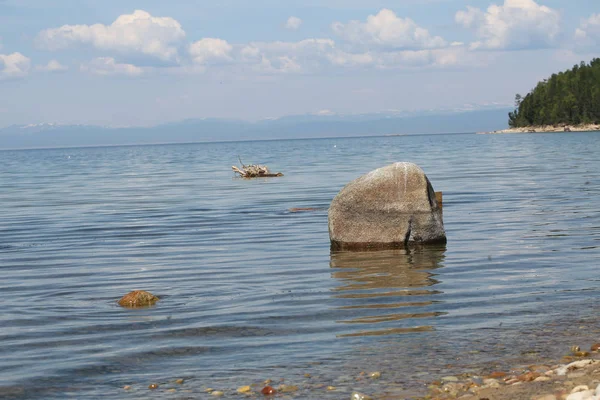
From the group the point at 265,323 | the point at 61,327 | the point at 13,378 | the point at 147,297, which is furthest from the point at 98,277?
the point at 13,378

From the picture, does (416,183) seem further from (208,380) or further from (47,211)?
(47,211)

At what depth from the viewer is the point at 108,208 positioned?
96.9 ft

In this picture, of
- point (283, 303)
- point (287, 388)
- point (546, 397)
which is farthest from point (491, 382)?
point (283, 303)

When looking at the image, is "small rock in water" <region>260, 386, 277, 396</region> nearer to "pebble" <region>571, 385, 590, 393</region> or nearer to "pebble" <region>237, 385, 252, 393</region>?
"pebble" <region>237, 385, 252, 393</region>

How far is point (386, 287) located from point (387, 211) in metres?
3.79

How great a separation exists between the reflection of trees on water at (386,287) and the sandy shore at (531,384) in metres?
2.05

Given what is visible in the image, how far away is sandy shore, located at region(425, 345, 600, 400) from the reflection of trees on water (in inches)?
80.6

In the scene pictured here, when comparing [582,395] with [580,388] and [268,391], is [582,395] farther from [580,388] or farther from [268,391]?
[268,391]

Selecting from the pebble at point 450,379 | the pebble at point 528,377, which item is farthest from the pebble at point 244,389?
the pebble at point 528,377

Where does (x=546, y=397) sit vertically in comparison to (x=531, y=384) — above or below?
above

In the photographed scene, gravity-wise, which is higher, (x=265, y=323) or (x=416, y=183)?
(x=416, y=183)

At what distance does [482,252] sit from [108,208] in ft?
55.9

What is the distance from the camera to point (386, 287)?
1262 centimetres

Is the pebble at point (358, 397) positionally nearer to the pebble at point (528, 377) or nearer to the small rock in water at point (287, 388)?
the small rock in water at point (287, 388)
